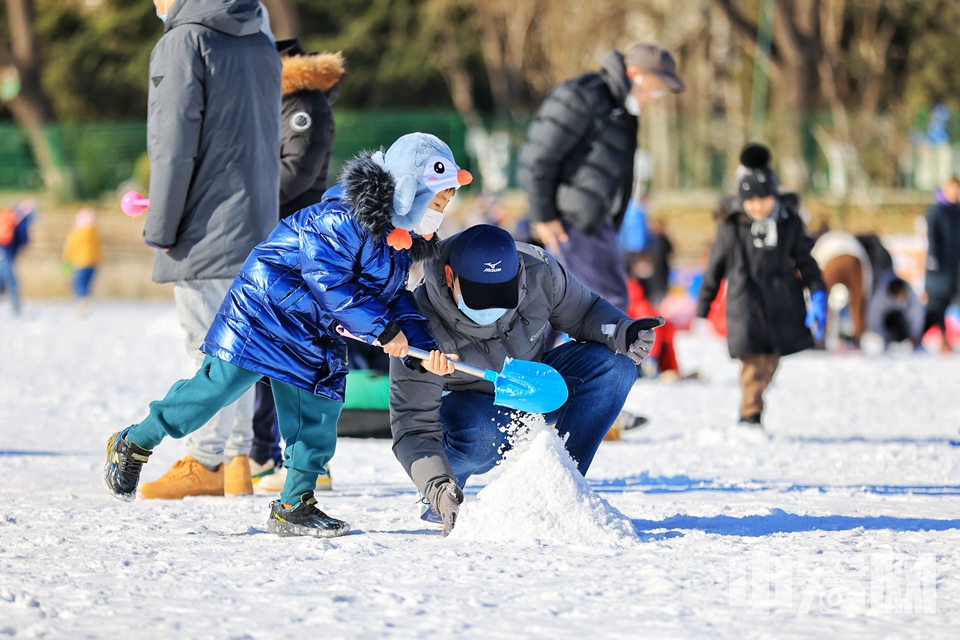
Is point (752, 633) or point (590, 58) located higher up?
point (590, 58)

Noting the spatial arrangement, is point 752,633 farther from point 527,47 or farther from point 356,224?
point 527,47

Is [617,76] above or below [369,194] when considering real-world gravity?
above

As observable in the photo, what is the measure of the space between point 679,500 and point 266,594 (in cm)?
192

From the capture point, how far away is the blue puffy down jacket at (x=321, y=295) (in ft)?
11.3

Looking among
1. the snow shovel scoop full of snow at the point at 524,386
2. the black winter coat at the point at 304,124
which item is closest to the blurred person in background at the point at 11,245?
the black winter coat at the point at 304,124

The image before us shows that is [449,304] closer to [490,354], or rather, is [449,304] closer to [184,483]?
[490,354]

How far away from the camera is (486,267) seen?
359 cm

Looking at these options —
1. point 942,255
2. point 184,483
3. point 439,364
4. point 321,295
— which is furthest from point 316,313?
point 942,255

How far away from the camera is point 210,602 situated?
289 centimetres

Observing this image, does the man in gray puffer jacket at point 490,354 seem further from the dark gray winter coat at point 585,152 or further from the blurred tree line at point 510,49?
the blurred tree line at point 510,49

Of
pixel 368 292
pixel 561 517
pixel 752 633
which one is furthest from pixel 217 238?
pixel 752 633

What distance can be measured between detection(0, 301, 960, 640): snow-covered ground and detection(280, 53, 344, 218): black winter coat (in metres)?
1.25

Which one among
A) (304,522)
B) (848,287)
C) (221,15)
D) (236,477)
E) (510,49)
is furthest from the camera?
(510,49)

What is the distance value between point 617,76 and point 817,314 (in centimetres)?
165
